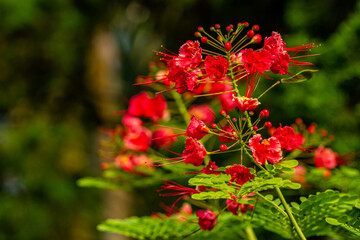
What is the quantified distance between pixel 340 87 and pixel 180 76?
1215 millimetres

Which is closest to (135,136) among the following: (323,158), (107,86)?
(323,158)

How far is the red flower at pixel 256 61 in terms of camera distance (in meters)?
0.60

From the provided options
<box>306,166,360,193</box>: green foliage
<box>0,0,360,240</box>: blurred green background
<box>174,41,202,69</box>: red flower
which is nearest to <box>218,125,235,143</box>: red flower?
<box>174,41,202,69</box>: red flower

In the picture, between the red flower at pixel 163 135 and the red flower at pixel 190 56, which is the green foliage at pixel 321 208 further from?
the red flower at pixel 163 135

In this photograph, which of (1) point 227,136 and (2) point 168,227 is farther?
(2) point 168,227

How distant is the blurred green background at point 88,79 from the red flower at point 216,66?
1.04 metres

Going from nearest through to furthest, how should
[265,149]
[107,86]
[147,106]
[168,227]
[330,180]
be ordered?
[265,149] < [168,227] < [330,180] < [147,106] < [107,86]

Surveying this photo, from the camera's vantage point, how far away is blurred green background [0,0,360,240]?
5.31 ft

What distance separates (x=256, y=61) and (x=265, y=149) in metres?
0.13

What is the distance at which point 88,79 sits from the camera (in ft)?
10.8

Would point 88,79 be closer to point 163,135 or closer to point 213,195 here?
point 163,135

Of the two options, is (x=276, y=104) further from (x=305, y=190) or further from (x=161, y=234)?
(x=161, y=234)

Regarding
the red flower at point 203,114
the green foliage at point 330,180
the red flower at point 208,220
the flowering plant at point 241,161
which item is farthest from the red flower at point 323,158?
the red flower at point 208,220

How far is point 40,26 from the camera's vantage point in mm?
3781
